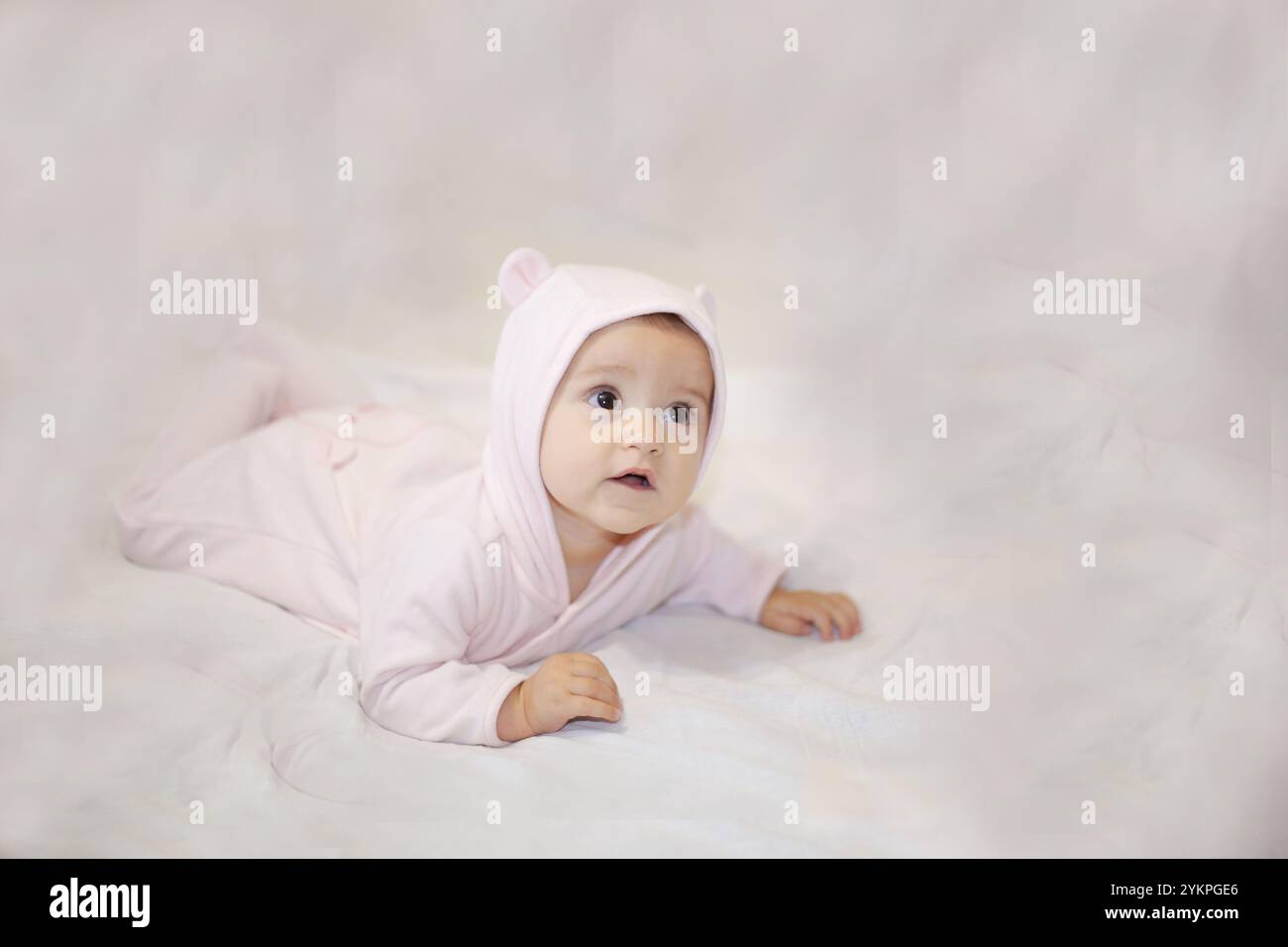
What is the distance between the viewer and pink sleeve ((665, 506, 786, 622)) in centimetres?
182

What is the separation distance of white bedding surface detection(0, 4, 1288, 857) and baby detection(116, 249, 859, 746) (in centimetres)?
6

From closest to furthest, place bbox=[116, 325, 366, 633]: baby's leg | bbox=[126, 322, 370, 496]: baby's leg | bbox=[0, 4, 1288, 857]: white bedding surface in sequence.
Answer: bbox=[0, 4, 1288, 857]: white bedding surface → bbox=[116, 325, 366, 633]: baby's leg → bbox=[126, 322, 370, 496]: baby's leg

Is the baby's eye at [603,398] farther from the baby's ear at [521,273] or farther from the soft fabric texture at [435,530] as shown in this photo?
the baby's ear at [521,273]

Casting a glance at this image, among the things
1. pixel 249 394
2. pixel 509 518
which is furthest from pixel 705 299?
pixel 249 394

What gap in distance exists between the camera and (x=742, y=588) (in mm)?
1832

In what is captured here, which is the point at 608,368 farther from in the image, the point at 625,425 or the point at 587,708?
the point at 587,708

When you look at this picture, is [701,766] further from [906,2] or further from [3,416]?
[906,2]

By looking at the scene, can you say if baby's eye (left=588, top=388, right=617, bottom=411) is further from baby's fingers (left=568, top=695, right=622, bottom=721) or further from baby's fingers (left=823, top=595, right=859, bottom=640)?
baby's fingers (left=823, top=595, right=859, bottom=640)

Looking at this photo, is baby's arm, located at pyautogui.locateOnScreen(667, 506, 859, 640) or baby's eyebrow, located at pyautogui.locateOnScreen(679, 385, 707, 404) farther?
baby's arm, located at pyautogui.locateOnScreen(667, 506, 859, 640)

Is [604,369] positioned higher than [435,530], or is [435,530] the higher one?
[604,369]

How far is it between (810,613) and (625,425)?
1.64 ft

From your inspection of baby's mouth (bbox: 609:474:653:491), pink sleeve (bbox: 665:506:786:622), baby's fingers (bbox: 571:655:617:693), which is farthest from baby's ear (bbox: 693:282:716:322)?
baby's fingers (bbox: 571:655:617:693)

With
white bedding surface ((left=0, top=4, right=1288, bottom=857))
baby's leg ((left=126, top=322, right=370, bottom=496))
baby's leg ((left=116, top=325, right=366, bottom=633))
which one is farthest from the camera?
baby's leg ((left=126, top=322, right=370, bottom=496))

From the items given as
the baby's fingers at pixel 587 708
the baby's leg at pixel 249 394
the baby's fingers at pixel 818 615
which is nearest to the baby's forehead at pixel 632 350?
the baby's fingers at pixel 587 708
